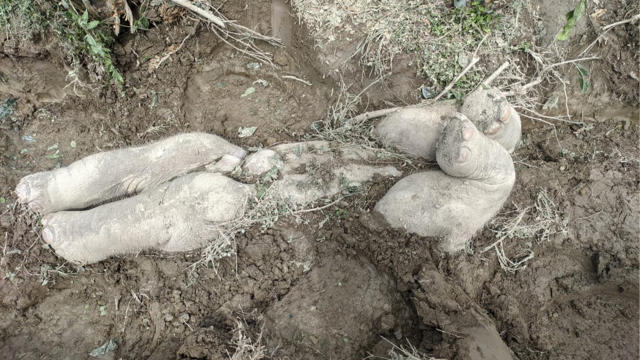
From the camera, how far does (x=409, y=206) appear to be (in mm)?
2486

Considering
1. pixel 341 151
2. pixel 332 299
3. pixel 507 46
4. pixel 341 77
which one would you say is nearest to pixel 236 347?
pixel 332 299

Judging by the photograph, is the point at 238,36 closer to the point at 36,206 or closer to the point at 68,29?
the point at 68,29

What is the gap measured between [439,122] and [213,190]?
151cm

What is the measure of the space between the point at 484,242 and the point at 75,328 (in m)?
2.64

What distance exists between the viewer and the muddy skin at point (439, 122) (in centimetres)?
258

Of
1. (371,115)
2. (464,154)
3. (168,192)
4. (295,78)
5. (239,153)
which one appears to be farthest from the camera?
(295,78)

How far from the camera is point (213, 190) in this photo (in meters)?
2.52

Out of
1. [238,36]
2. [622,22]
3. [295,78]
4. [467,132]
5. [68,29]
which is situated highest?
[622,22]

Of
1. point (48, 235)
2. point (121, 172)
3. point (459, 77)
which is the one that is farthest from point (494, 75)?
point (48, 235)

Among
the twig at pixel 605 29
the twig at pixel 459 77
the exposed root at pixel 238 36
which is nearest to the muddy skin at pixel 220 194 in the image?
the twig at pixel 459 77

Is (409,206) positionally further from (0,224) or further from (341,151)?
(0,224)

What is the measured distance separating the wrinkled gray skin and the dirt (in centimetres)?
13

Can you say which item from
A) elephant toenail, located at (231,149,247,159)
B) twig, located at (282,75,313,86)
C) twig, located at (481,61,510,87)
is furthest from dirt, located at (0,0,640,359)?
twig, located at (481,61,510,87)

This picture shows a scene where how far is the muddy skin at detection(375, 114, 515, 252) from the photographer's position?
243 cm
